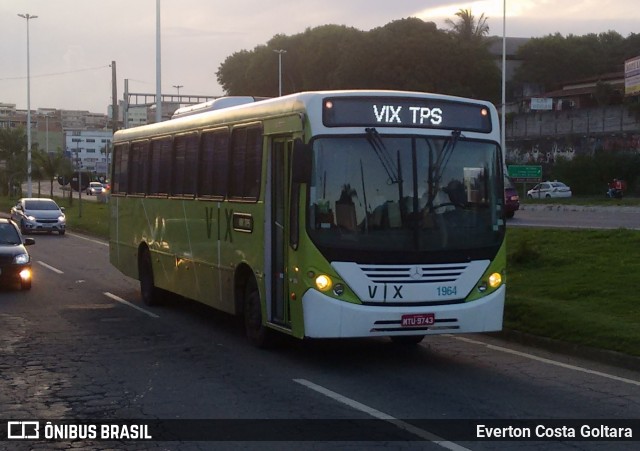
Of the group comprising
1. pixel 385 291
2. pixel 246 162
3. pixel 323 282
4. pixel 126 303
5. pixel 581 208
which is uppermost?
pixel 246 162

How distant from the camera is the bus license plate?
421 inches

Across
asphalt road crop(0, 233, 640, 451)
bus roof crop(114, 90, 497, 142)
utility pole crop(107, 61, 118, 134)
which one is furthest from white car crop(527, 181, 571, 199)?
asphalt road crop(0, 233, 640, 451)

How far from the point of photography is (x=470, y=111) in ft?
37.7

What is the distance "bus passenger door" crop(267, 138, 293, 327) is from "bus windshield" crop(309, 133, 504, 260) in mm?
735

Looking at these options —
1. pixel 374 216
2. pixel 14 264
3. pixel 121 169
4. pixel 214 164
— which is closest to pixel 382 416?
pixel 374 216

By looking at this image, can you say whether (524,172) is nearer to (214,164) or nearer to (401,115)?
(214,164)

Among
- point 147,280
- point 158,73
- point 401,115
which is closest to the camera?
point 401,115

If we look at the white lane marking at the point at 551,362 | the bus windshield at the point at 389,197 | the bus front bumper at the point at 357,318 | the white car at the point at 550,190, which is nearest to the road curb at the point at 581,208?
the white car at the point at 550,190

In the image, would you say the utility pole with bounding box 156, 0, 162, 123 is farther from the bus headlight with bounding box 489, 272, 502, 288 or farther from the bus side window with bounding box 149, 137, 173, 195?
the bus headlight with bounding box 489, 272, 502, 288

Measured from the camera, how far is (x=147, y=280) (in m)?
17.4

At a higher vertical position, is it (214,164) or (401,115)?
(401,115)

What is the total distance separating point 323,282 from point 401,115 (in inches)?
82.8

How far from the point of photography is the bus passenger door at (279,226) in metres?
11.4

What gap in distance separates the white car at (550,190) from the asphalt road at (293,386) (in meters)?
44.4
